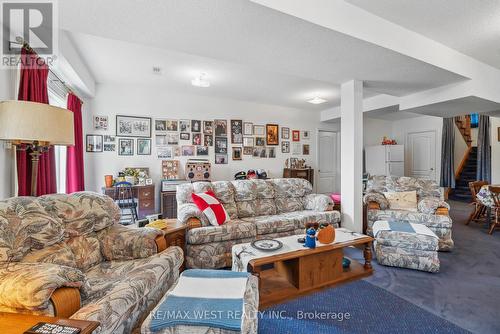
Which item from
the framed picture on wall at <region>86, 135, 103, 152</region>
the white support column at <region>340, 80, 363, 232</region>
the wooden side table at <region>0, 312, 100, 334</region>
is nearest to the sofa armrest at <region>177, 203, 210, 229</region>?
the wooden side table at <region>0, 312, 100, 334</region>

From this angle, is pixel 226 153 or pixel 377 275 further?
pixel 226 153

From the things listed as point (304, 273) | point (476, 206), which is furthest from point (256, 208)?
point (476, 206)

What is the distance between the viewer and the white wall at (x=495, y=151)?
6.12m

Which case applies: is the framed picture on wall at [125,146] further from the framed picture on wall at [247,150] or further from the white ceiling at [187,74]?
the framed picture on wall at [247,150]

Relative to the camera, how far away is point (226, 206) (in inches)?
131

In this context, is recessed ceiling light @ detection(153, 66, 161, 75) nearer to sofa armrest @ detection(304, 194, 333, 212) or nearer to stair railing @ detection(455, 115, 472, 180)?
sofa armrest @ detection(304, 194, 333, 212)

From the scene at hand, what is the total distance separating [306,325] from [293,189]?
2.29 m

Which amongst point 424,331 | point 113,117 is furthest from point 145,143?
point 424,331

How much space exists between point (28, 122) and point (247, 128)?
4.22 m

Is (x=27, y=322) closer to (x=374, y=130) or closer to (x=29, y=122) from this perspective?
(x=29, y=122)

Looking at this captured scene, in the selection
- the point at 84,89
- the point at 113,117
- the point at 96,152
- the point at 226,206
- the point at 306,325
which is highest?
the point at 84,89

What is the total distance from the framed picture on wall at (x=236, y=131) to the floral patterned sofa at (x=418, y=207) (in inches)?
109

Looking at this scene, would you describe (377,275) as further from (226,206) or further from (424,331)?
(226,206)

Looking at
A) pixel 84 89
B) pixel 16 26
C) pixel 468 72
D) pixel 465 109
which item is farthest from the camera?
pixel 465 109
